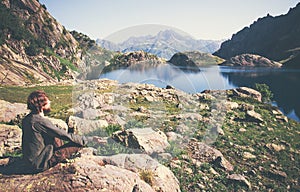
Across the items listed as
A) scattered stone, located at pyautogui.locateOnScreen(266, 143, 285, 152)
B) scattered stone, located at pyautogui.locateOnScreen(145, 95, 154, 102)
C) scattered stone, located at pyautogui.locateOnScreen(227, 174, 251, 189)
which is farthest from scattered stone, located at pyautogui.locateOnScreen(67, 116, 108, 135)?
scattered stone, located at pyautogui.locateOnScreen(266, 143, 285, 152)

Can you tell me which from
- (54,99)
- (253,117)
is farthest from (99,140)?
(253,117)

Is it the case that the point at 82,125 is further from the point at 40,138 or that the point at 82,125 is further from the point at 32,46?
the point at 32,46

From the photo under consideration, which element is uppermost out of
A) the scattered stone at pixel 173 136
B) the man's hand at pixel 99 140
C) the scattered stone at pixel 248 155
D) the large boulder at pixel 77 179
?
the large boulder at pixel 77 179

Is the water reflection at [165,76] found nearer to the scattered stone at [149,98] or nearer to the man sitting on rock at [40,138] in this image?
the man sitting on rock at [40,138]

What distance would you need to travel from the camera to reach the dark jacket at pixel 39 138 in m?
6.38

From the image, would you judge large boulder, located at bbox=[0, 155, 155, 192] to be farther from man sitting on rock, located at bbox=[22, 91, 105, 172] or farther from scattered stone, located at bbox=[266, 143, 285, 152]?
scattered stone, located at bbox=[266, 143, 285, 152]

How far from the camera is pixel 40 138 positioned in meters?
6.54

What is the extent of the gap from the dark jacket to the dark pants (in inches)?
5.8

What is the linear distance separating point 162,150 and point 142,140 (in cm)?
126

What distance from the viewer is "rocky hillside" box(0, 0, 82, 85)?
147ft

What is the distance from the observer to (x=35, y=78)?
45.6 m

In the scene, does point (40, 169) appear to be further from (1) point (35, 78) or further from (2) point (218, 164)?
(1) point (35, 78)

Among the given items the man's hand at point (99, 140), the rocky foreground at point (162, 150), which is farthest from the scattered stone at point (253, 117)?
the man's hand at point (99, 140)

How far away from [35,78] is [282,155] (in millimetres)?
42927
